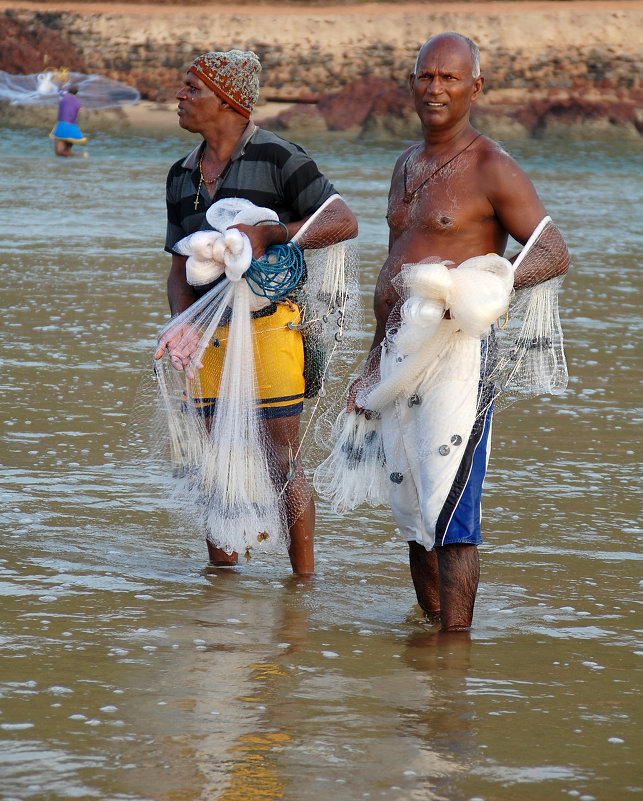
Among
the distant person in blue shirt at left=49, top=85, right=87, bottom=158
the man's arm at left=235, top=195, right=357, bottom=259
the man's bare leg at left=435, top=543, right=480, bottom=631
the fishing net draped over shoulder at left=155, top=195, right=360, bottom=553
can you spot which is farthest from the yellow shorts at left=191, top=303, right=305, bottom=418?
the distant person in blue shirt at left=49, top=85, right=87, bottom=158

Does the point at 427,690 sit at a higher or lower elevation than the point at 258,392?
lower

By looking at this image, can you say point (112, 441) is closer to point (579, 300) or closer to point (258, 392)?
point (258, 392)

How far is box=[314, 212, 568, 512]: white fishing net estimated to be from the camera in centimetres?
363

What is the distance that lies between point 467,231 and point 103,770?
1833 millimetres

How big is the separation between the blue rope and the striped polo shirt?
174 millimetres

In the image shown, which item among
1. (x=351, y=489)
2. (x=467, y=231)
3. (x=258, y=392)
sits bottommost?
(x=351, y=489)

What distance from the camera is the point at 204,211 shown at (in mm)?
4340

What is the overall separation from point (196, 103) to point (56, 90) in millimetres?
30891

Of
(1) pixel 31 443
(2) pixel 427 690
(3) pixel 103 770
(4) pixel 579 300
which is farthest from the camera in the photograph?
(4) pixel 579 300

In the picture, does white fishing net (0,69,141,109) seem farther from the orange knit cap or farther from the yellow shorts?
the yellow shorts

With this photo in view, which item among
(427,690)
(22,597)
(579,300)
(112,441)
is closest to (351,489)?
(427,690)

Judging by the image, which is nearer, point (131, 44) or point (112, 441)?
point (112, 441)

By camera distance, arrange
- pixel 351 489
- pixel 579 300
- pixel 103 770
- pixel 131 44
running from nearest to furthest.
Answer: pixel 103 770
pixel 351 489
pixel 579 300
pixel 131 44

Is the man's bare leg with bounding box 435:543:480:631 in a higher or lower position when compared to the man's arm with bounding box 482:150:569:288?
lower
